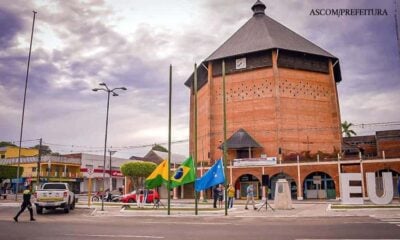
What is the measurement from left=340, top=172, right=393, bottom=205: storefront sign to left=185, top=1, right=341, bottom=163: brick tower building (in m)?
24.8

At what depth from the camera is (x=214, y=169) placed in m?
23.3

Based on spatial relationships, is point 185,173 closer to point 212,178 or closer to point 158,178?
point 212,178

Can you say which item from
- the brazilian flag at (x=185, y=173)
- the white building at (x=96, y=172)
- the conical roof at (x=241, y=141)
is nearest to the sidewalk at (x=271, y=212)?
the brazilian flag at (x=185, y=173)

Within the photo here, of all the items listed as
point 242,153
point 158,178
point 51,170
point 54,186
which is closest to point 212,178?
point 158,178

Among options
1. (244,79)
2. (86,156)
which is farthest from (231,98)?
(86,156)

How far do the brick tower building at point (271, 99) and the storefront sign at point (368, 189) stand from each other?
976 inches

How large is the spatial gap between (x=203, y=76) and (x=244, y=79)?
9268mm

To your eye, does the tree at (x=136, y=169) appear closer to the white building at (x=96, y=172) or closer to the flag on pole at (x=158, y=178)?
the white building at (x=96, y=172)

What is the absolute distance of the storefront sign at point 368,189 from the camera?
75.6ft

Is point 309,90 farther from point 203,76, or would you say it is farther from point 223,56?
point 203,76

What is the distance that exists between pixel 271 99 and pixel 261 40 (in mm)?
9635

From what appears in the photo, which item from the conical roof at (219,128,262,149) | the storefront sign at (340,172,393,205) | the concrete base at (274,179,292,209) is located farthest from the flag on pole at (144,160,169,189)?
the conical roof at (219,128,262,149)

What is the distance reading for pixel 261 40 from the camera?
5562 cm

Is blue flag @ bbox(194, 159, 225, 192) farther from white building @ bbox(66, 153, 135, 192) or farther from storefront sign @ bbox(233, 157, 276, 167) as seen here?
white building @ bbox(66, 153, 135, 192)
